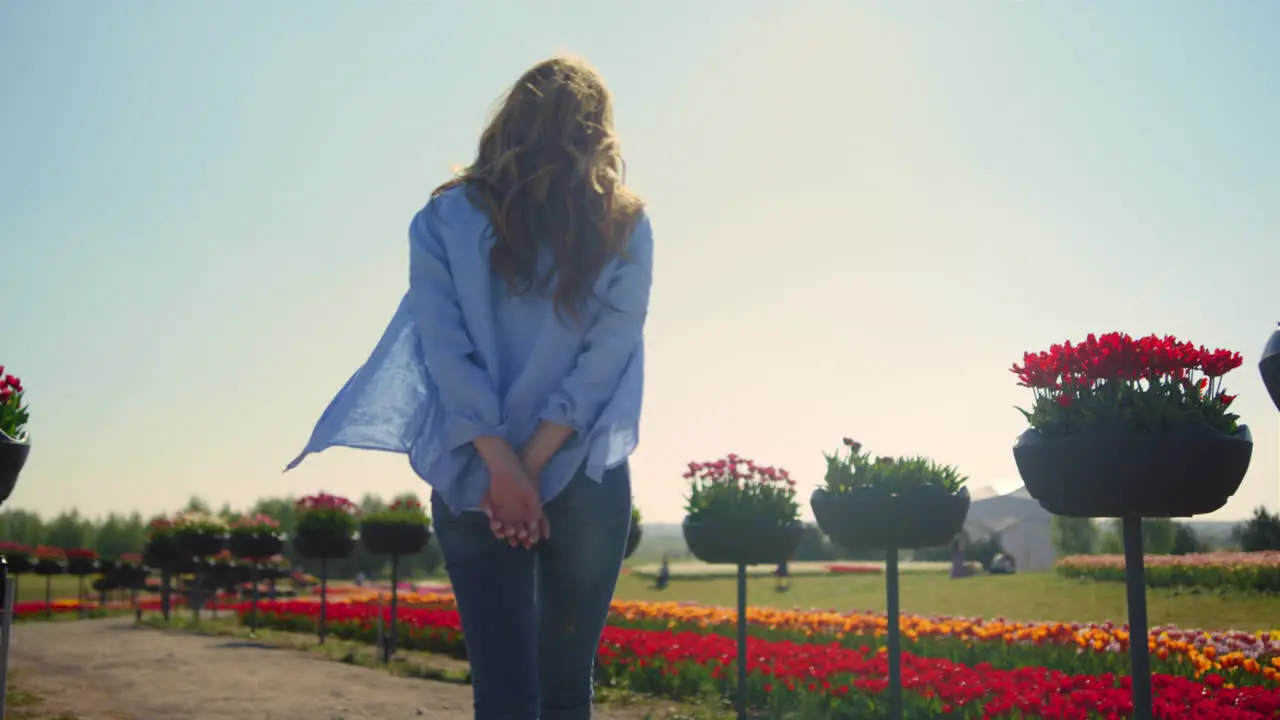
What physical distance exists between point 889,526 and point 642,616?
26.9 ft

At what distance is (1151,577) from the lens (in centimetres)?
1388

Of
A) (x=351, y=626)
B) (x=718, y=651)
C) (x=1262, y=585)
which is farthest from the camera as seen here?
(x=351, y=626)

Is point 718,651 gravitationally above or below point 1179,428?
below

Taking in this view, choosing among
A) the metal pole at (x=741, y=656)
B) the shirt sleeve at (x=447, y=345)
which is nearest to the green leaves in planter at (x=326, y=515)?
the metal pole at (x=741, y=656)

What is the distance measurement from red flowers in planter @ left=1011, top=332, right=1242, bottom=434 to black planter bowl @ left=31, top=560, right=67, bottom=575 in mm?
22636

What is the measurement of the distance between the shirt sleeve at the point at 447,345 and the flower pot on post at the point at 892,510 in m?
3.15

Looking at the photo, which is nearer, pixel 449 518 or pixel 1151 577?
pixel 449 518

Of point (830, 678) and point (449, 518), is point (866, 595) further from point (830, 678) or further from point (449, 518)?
point (449, 518)

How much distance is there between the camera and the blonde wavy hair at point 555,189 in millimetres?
2129

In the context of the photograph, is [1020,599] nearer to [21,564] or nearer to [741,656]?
[741,656]

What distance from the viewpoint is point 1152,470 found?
3.16 meters

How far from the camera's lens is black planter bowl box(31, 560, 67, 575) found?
20.5m

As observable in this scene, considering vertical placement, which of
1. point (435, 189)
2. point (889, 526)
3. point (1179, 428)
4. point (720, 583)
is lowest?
point (720, 583)

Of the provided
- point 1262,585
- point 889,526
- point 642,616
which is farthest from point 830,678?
point 1262,585
